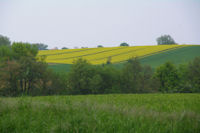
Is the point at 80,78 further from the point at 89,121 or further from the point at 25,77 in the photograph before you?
the point at 89,121

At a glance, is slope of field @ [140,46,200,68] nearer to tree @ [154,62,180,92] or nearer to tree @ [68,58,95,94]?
tree @ [154,62,180,92]

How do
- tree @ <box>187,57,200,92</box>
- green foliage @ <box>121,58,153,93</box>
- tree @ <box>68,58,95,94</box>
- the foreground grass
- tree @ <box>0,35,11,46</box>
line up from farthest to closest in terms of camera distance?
tree @ <box>0,35,11,46</box>
tree @ <box>187,57,200,92</box>
green foliage @ <box>121,58,153,93</box>
tree @ <box>68,58,95,94</box>
the foreground grass

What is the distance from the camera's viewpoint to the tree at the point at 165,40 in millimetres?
110875

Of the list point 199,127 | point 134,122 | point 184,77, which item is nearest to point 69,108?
point 134,122

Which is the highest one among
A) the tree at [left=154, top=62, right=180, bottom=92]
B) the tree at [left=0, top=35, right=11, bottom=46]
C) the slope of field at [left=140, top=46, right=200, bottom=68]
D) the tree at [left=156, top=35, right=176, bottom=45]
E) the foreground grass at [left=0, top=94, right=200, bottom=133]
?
the tree at [left=156, top=35, right=176, bottom=45]

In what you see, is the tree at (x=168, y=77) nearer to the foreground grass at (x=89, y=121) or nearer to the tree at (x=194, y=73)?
the tree at (x=194, y=73)

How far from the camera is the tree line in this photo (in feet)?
96.9

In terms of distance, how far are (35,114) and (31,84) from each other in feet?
91.0

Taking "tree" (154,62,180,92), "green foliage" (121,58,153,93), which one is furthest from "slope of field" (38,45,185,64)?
"green foliage" (121,58,153,93)

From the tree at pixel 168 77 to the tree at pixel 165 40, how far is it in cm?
7375

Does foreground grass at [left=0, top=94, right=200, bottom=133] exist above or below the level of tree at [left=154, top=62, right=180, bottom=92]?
above

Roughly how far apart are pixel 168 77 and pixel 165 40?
77197mm

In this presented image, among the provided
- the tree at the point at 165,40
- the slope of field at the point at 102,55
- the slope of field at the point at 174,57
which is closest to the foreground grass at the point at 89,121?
the slope of field at the point at 102,55

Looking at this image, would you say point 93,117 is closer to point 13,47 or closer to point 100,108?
point 100,108
